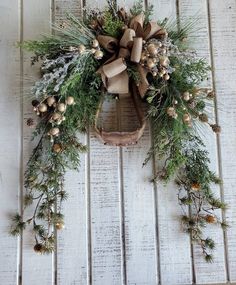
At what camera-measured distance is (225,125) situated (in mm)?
1332

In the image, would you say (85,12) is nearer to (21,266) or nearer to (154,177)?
(154,177)

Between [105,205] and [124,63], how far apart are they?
0.46 m

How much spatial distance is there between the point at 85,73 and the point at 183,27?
1.34 feet

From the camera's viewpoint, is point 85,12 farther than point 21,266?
Yes

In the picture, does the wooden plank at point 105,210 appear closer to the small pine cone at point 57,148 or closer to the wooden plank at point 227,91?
the small pine cone at point 57,148

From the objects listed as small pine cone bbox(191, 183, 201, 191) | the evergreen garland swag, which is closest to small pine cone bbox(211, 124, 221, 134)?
the evergreen garland swag

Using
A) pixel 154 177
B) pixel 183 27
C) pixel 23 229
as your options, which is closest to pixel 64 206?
pixel 23 229

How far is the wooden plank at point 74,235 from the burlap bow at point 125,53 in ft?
0.71

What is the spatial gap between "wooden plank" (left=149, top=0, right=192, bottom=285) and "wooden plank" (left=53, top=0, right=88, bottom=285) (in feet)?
0.80

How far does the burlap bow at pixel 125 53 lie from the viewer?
1.17 m

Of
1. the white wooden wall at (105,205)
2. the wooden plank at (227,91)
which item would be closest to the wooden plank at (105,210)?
the white wooden wall at (105,205)

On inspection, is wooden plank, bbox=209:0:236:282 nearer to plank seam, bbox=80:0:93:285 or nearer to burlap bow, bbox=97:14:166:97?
burlap bow, bbox=97:14:166:97

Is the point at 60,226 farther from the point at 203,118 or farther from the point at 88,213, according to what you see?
the point at 203,118

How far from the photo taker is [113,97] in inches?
50.6
